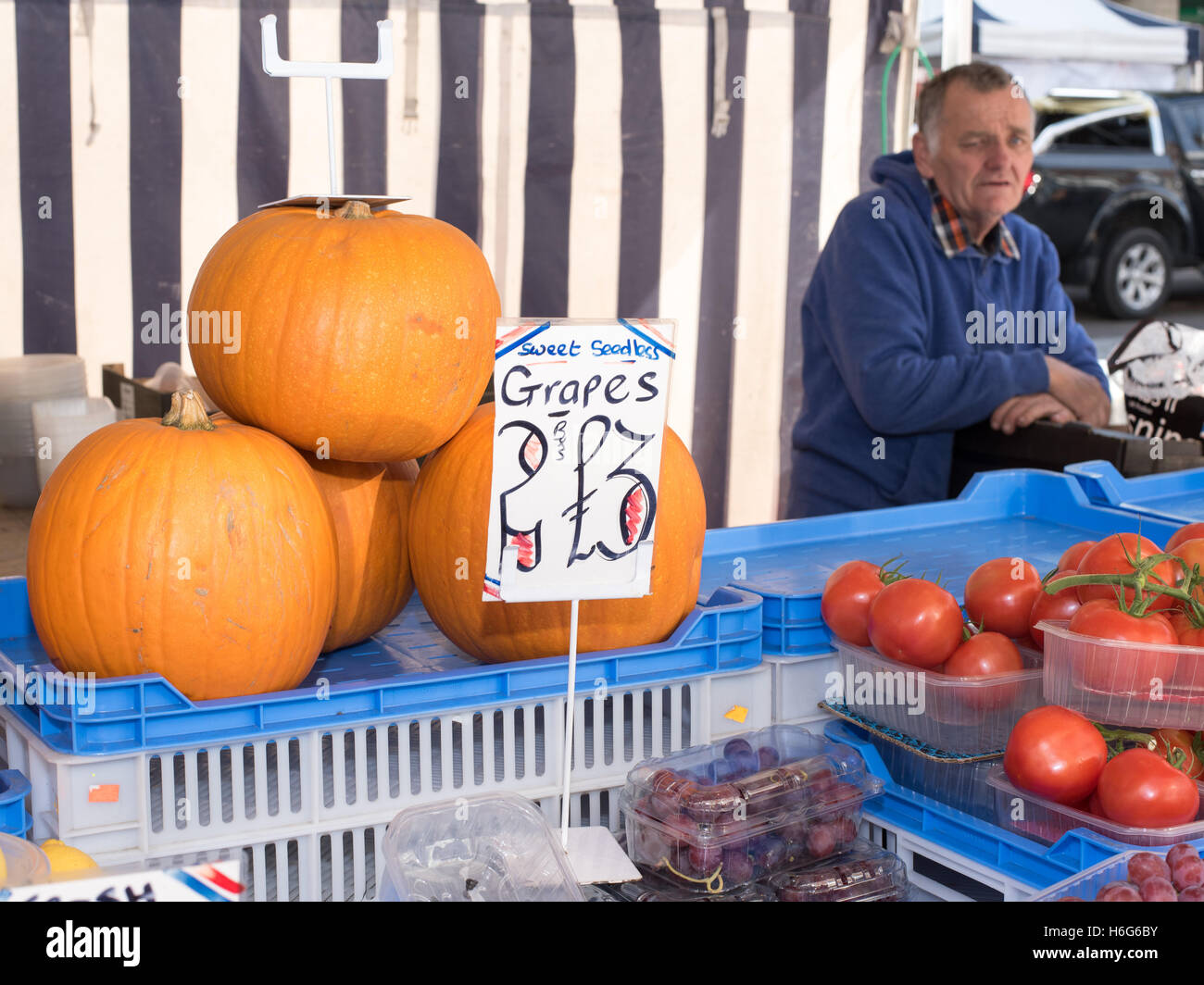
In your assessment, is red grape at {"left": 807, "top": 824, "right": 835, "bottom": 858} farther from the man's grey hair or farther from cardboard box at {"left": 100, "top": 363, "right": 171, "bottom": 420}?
the man's grey hair

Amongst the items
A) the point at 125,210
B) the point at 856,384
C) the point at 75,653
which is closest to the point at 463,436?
the point at 75,653

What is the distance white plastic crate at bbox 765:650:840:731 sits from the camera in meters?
1.91

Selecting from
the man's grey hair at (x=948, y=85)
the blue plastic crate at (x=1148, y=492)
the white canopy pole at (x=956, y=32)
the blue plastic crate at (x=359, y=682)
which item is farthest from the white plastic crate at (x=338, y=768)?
the white canopy pole at (x=956, y=32)

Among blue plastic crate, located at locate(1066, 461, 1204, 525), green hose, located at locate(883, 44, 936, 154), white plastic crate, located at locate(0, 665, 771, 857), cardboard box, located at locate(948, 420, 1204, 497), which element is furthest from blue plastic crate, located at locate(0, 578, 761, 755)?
green hose, located at locate(883, 44, 936, 154)

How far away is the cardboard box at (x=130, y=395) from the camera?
13.0ft

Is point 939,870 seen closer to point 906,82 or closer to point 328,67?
point 328,67

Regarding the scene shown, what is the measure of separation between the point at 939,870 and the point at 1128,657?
1.30ft

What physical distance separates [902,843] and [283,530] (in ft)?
3.01

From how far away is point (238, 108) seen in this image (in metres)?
4.37

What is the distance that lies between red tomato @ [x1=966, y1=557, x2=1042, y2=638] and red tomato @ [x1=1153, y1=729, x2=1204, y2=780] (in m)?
0.26

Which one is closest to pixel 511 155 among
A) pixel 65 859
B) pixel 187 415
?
pixel 187 415

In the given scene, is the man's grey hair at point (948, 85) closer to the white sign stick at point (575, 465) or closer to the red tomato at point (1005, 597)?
the red tomato at point (1005, 597)
